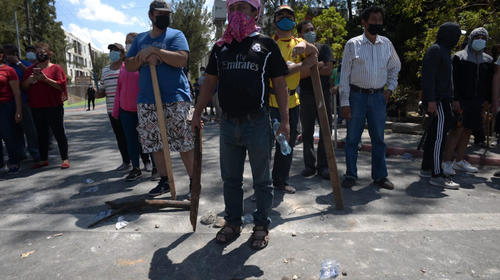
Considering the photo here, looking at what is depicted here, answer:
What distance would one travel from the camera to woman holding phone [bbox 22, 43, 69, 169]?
544 centimetres

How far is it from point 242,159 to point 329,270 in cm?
111

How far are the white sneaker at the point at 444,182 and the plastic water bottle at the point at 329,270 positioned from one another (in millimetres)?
2647

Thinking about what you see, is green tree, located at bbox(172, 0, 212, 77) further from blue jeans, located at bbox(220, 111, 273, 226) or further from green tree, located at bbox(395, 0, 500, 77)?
blue jeans, located at bbox(220, 111, 273, 226)

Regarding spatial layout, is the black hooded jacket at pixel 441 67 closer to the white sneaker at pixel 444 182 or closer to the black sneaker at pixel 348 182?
the white sneaker at pixel 444 182

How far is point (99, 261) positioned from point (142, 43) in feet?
7.52

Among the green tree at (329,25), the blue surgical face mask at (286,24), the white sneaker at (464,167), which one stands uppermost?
the green tree at (329,25)

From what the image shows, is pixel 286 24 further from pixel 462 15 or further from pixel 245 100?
pixel 462 15

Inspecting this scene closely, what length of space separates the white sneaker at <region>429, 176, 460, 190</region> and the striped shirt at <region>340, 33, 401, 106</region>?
136 cm

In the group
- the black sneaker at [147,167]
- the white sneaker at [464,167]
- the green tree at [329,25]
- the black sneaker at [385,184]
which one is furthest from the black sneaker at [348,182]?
the green tree at [329,25]

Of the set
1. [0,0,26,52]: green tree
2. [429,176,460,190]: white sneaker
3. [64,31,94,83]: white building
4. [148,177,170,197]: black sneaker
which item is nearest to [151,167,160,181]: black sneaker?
[148,177,170,197]: black sneaker

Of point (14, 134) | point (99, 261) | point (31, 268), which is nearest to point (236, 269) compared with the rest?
point (99, 261)

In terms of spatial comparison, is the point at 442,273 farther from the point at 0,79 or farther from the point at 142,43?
the point at 0,79

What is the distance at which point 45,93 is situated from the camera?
550 centimetres

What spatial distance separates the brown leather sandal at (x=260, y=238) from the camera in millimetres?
2779
